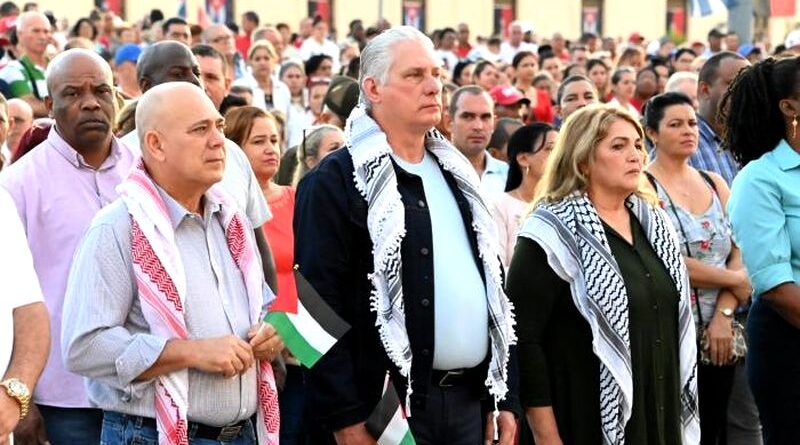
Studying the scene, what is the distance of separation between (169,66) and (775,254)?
2.81 metres

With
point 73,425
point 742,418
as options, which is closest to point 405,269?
point 73,425

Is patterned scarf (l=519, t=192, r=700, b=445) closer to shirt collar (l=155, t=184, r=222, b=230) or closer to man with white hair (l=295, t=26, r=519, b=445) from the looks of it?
man with white hair (l=295, t=26, r=519, b=445)

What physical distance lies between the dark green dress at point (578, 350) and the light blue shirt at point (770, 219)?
58 cm

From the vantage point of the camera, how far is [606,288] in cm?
614

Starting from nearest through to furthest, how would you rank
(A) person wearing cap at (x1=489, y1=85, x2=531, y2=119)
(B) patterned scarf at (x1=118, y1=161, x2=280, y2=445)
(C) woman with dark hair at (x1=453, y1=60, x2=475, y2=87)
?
(B) patterned scarf at (x1=118, y1=161, x2=280, y2=445) < (A) person wearing cap at (x1=489, y1=85, x2=531, y2=119) < (C) woman with dark hair at (x1=453, y1=60, x2=475, y2=87)

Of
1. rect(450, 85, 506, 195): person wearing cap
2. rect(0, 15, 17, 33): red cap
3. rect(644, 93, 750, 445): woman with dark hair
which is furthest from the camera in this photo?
rect(0, 15, 17, 33): red cap

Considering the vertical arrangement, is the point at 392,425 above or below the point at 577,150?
below

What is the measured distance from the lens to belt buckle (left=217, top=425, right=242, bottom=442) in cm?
536

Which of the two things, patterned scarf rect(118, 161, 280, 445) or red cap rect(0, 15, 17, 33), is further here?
red cap rect(0, 15, 17, 33)

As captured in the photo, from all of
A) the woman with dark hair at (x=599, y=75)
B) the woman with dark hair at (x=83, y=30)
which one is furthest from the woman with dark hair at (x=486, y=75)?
the woman with dark hair at (x=83, y=30)

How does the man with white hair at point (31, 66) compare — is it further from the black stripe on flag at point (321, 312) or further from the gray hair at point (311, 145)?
the black stripe on flag at point (321, 312)

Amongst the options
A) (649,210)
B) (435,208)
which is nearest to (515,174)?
(649,210)

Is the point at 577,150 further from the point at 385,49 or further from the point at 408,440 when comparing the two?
the point at 408,440

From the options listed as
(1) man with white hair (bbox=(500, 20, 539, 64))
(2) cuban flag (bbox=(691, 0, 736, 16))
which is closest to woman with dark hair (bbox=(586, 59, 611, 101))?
(2) cuban flag (bbox=(691, 0, 736, 16))
